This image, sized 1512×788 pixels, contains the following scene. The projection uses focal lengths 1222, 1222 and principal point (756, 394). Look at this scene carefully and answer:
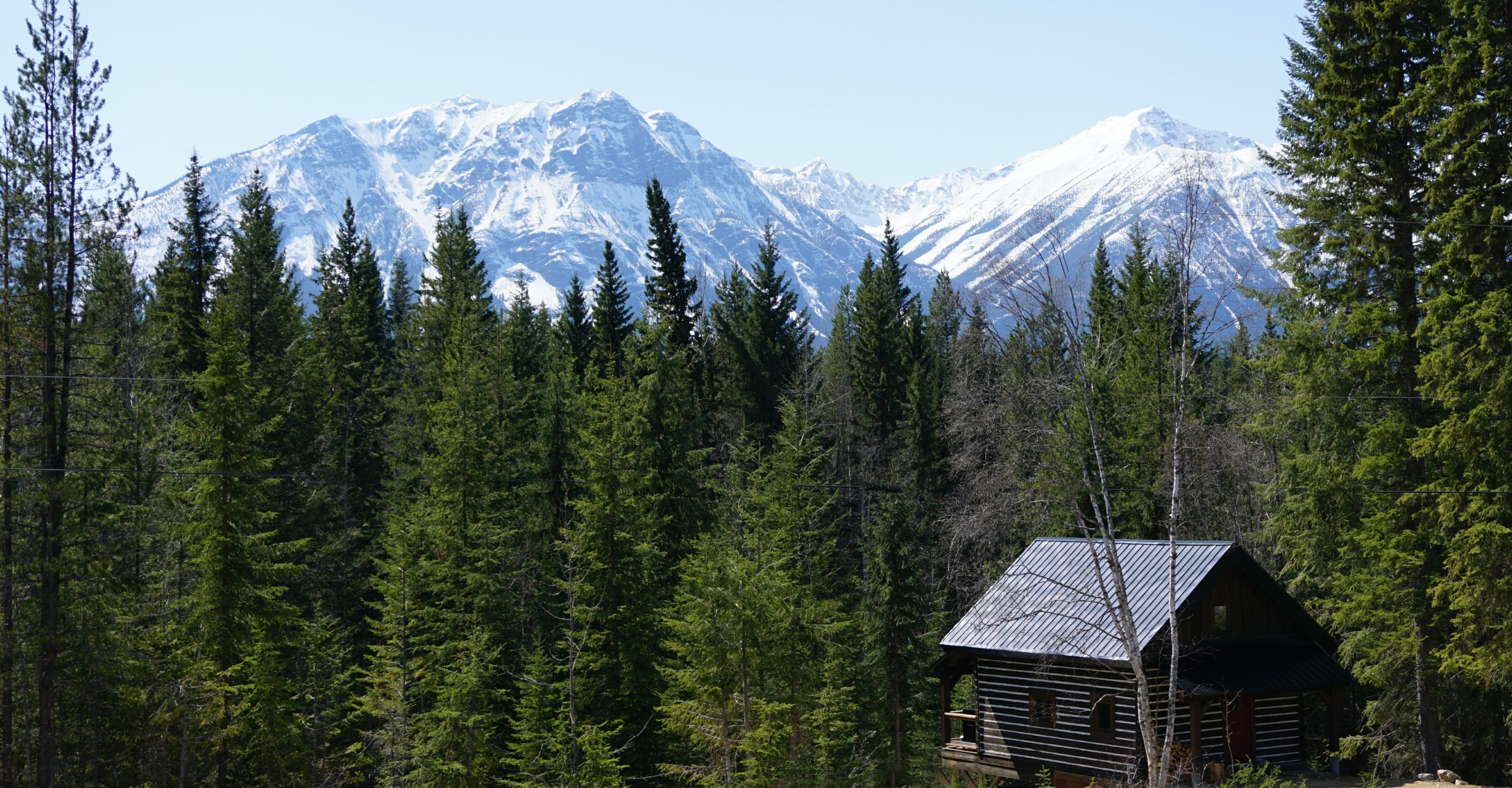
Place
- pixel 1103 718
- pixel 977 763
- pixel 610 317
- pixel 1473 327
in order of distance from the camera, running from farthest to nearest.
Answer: pixel 610 317, pixel 977 763, pixel 1103 718, pixel 1473 327

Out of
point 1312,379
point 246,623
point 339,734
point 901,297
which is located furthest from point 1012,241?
point 901,297

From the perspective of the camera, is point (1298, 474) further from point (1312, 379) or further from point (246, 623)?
point (246, 623)

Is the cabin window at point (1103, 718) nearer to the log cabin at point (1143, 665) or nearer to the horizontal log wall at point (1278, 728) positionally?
the log cabin at point (1143, 665)

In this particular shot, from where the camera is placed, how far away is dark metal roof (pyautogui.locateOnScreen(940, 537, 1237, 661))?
88.9 ft

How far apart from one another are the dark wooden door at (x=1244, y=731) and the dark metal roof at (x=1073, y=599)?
3682 mm

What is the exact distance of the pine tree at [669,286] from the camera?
48.1 metres

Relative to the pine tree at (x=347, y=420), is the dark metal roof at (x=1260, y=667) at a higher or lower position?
lower

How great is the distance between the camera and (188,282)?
4294 centimetres

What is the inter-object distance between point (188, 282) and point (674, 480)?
1882cm

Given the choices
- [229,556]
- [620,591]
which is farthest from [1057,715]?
[229,556]

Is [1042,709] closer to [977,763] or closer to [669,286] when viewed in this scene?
[977,763]

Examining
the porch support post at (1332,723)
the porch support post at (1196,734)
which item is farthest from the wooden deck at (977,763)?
the porch support post at (1332,723)

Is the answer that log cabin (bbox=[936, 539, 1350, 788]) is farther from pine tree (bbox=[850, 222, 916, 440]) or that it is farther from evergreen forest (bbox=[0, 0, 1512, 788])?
pine tree (bbox=[850, 222, 916, 440])

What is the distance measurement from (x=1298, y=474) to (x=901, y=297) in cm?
3631
